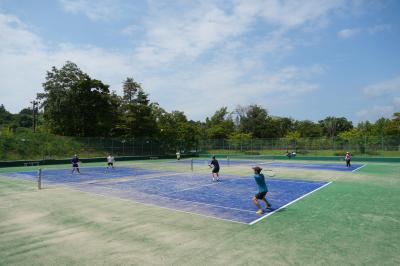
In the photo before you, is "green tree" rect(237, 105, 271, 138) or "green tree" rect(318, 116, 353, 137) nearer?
"green tree" rect(237, 105, 271, 138)

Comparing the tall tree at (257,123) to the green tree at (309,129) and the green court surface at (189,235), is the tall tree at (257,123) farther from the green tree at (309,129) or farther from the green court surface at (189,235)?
the green court surface at (189,235)

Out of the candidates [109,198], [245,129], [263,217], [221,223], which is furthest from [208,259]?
[245,129]

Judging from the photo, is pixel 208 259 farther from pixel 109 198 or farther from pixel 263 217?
pixel 109 198

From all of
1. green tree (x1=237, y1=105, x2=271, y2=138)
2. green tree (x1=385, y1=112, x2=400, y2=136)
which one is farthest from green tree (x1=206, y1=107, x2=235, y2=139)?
green tree (x1=385, y1=112, x2=400, y2=136)

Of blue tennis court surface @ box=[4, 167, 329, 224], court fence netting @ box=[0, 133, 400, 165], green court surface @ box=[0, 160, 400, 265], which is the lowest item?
green court surface @ box=[0, 160, 400, 265]

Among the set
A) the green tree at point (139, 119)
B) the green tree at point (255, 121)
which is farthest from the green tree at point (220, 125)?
the green tree at point (139, 119)

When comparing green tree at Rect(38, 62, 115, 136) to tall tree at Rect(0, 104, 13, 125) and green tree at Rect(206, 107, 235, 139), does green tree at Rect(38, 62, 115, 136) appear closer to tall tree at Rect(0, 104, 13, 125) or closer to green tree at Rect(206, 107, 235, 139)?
green tree at Rect(206, 107, 235, 139)

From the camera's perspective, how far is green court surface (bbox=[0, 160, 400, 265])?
7082 millimetres

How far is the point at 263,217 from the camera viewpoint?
35.7 feet

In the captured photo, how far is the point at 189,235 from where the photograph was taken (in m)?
8.87

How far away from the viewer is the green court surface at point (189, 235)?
23.2 ft

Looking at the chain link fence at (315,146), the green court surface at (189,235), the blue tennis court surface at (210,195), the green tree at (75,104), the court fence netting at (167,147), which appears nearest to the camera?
the green court surface at (189,235)

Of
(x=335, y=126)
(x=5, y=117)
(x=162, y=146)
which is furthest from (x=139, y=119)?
(x=335, y=126)

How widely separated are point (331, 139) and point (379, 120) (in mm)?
57109
